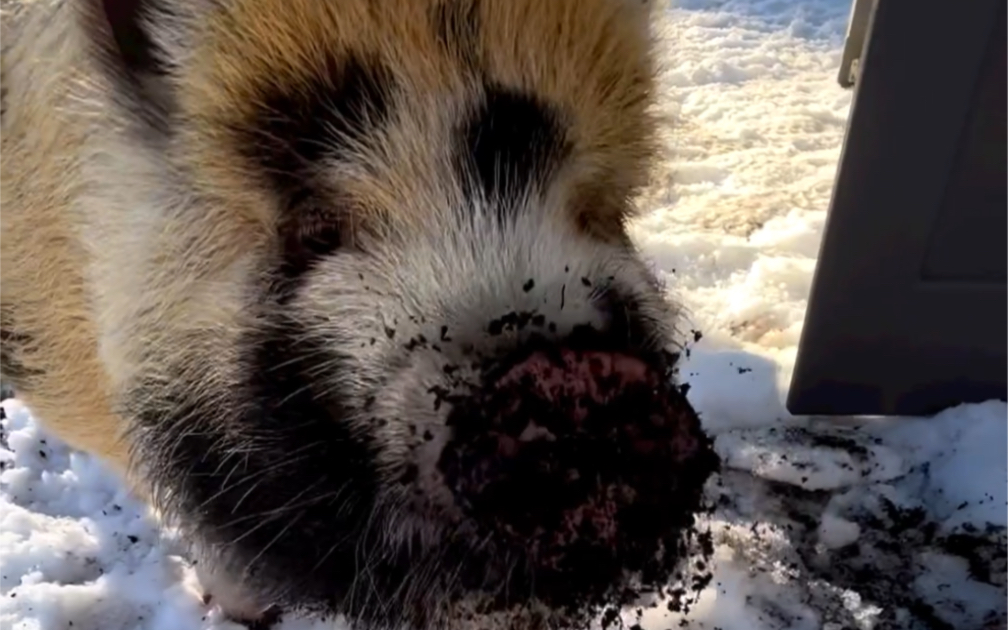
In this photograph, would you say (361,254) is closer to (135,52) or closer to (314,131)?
(314,131)

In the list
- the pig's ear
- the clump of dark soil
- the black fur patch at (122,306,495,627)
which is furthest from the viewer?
the pig's ear

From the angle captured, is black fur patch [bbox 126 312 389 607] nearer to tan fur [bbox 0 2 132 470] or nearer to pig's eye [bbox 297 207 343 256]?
pig's eye [bbox 297 207 343 256]

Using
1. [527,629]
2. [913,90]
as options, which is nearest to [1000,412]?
[913,90]

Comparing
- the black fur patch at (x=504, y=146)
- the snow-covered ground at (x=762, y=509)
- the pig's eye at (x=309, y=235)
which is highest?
the black fur patch at (x=504, y=146)

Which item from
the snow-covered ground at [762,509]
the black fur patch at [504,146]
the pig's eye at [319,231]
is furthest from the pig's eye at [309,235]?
the snow-covered ground at [762,509]

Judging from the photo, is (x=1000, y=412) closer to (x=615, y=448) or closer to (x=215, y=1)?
(x=615, y=448)

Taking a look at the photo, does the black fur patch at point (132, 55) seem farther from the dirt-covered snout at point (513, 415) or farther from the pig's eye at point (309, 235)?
the dirt-covered snout at point (513, 415)

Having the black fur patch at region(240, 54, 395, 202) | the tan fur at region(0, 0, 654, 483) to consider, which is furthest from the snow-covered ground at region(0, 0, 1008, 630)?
the black fur patch at region(240, 54, 395, 202)
